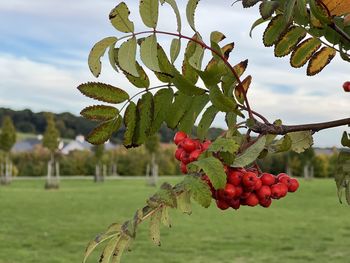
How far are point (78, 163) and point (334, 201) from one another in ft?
89.9

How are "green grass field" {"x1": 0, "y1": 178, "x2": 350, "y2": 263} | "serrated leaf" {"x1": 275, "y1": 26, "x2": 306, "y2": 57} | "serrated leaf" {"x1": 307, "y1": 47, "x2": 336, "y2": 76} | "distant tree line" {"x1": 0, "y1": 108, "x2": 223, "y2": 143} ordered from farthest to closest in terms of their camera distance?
1. "distant tree line" {"x1": 0, "y1": 108, "x2": 223, "y2": 143}
2. "green grass field" {"x1": 0, "y1": 178, "x2": 350, "y2": 263}
3. "serrated leaf" {"x1": 307, "y1": 47, "x2": 336, "y2": 76}
4. "serrated leaf" {"x1": 275, "y1": 26, "x2": 306, "y2": 57}

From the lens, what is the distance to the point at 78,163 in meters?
50.0

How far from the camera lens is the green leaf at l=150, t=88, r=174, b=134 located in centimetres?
130

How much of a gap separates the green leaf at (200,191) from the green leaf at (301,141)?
14.3 inches

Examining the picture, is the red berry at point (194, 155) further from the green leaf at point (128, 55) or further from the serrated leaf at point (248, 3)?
the serrated leaf at point (248, 3)

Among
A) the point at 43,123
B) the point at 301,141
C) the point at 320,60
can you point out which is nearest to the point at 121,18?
the point at 301,141

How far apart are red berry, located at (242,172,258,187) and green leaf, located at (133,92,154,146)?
23 cm

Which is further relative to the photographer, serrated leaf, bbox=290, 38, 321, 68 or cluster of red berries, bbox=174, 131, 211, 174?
serrated leaf, bbox=290, 38, 321, 68

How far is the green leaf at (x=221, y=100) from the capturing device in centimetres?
118

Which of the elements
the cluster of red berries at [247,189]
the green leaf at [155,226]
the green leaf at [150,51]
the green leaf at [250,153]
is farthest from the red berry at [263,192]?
the green leaf at [150,51]

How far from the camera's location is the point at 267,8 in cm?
124

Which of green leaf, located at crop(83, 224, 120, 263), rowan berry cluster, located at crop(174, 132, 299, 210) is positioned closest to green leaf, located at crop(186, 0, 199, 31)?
rowan berry cluster, located at crop(174, 132, 299, 210)

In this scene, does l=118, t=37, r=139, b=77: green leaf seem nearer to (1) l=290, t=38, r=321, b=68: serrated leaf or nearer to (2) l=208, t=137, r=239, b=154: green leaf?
(2) l=208, t=137, r=239, b=154: green leaf

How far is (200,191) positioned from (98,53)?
1.31 ft
